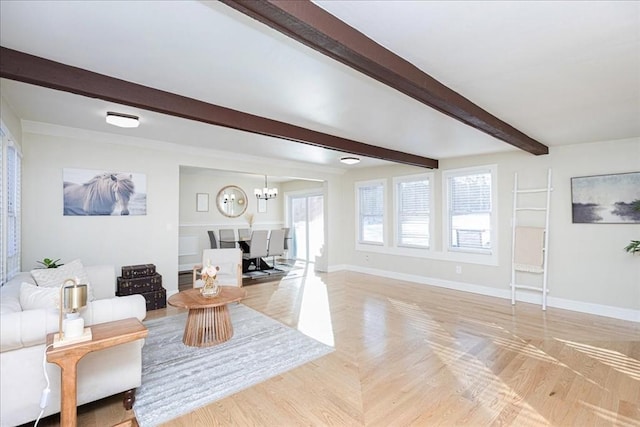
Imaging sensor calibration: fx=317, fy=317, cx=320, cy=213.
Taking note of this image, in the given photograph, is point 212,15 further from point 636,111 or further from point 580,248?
point 580,248

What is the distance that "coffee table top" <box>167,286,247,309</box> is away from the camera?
319cm

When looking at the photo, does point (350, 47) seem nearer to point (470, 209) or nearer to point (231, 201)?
point (470, 209)

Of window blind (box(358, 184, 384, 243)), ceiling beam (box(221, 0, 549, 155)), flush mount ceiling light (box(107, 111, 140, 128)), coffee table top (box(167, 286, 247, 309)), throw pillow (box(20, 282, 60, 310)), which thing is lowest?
coffee table top (box(167, 286, 247, 309))

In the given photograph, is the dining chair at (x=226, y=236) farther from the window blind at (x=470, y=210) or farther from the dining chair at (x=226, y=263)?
the window blind at (x=470, y=210)

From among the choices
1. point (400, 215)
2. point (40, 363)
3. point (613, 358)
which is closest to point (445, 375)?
point (613, 358)

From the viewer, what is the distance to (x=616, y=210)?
425 centimetres

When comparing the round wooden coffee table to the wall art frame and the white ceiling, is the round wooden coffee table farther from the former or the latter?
the wall art frame

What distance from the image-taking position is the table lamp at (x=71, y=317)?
1848 mm

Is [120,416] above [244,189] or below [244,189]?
below

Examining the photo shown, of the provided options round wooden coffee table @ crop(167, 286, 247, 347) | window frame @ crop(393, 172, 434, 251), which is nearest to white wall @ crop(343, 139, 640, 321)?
window frame @ crop(393, 172, 434, 251)

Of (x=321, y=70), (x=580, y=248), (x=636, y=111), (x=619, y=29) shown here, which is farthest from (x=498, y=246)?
(x=321, y=70)

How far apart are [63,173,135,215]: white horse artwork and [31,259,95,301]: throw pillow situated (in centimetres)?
116

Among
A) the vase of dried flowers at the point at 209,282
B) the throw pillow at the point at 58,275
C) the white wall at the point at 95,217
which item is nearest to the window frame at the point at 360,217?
the white wall at the point at 95,217

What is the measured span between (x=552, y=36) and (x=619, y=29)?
0.32m
